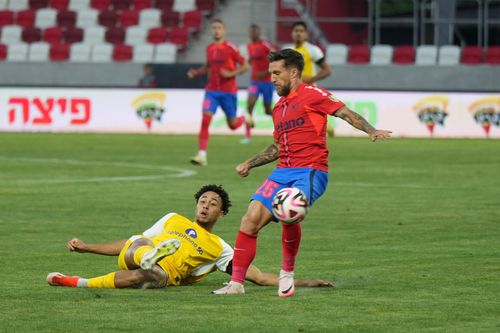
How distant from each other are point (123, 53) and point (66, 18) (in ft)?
10.7

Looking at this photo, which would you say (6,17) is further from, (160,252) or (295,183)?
(160,252)

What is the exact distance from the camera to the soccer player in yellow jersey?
29.9 feet

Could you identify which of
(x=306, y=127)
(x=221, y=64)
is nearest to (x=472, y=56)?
(x=221, y=64)

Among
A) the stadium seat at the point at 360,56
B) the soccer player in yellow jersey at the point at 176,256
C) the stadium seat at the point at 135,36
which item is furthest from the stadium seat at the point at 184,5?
the soccer player in yellow jersey at the point at 176,256

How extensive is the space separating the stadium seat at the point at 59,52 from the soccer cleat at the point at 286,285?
2648 cm

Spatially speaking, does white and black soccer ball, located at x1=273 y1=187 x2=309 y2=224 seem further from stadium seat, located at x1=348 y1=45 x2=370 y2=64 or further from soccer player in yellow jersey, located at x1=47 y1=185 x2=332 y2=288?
stadium seat, located at x1=348 y1=45 x2=370 y2=64

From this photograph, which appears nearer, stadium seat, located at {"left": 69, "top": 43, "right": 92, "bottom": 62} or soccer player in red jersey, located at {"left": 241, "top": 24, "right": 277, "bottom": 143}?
soccer player in red jersey, located at {"left": 241, "top": 24, "right": 277, "bottom": 143}

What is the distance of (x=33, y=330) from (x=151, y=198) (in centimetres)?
930

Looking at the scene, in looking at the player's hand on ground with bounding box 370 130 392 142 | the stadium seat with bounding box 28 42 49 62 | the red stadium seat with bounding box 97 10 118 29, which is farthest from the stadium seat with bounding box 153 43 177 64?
the player's hand on ground with bounding box 370 130 392 142

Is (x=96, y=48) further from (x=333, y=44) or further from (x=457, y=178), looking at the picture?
(x=457, y=178)

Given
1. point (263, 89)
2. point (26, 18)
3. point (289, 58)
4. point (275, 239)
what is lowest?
point (275, 239)

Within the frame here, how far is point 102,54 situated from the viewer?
34562mm

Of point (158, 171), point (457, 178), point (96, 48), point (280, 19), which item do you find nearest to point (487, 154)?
point (457, 178)

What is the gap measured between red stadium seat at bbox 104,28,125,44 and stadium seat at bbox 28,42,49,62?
179cm
